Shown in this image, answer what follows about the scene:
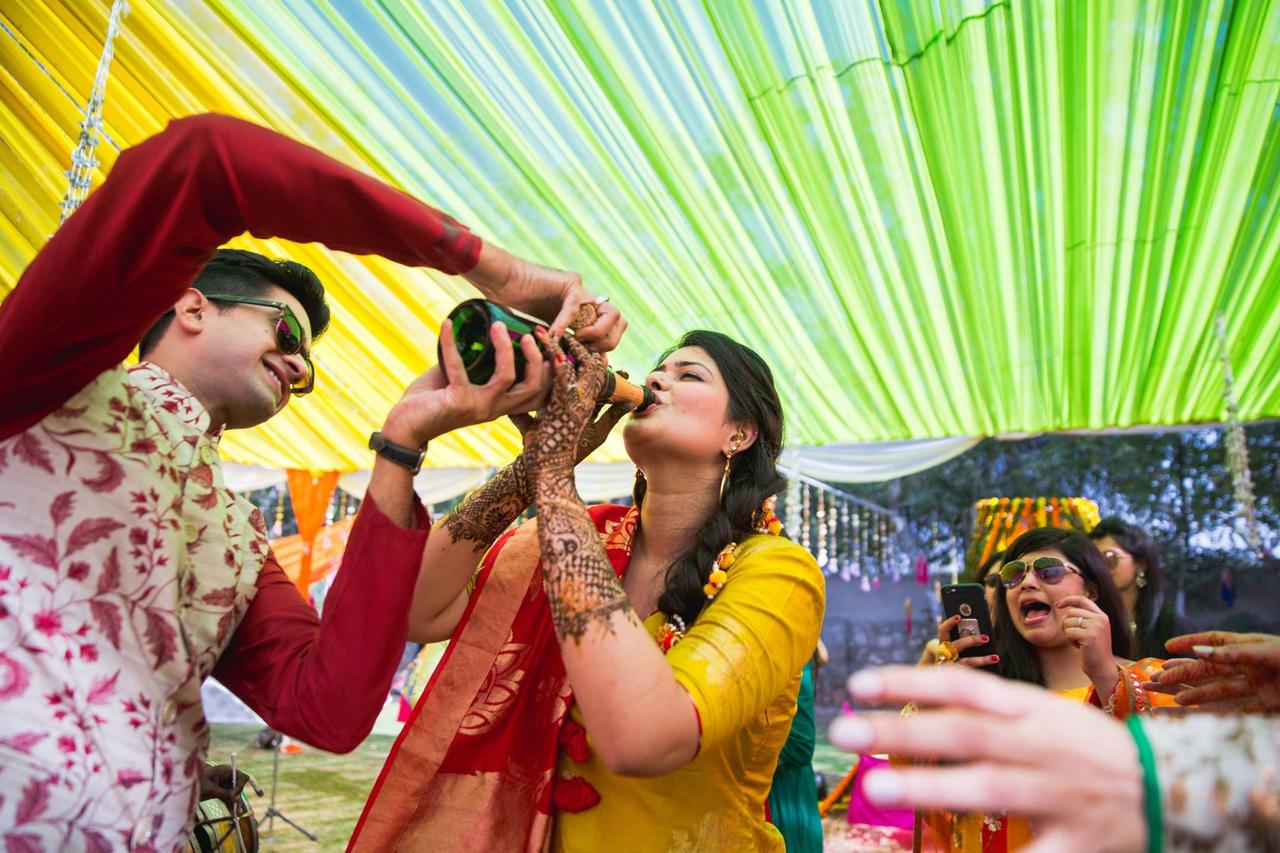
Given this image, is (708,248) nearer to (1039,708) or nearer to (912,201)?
(912,201)

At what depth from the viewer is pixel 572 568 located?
1.19 meters

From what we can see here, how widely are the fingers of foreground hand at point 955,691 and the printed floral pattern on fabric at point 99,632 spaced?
0.86 metres

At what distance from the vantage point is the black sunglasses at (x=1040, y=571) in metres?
2.82

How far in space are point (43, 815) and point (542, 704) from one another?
33.3 inches

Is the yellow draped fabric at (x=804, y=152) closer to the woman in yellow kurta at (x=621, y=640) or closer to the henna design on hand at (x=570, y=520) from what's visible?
the woman in yellow kurta at (x=621, y=640)

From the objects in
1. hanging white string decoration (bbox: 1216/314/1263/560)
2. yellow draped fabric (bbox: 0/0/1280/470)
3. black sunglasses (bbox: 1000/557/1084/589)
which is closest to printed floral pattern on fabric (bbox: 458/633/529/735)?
black sunglasses (bbox: 1000/557/1084/589)

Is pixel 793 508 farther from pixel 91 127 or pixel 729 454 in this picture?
pixel 91 127

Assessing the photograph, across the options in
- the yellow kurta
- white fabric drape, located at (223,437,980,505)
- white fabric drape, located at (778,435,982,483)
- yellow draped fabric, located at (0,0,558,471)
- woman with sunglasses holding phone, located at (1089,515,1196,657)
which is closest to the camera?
the yellow kurta

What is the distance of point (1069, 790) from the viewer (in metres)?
0.61

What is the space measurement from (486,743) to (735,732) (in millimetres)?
504

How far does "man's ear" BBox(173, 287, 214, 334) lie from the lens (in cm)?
132

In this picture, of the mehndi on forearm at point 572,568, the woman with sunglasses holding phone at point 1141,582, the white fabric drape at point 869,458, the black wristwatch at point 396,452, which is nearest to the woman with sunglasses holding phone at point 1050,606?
the woman with sunglasses holding phone at point 1141,582

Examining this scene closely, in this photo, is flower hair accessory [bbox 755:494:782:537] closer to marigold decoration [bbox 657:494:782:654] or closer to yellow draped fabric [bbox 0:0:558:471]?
marigold decoration [bbox 657:494:782:654]

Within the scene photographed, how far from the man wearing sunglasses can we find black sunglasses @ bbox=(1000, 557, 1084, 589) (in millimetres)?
2198
